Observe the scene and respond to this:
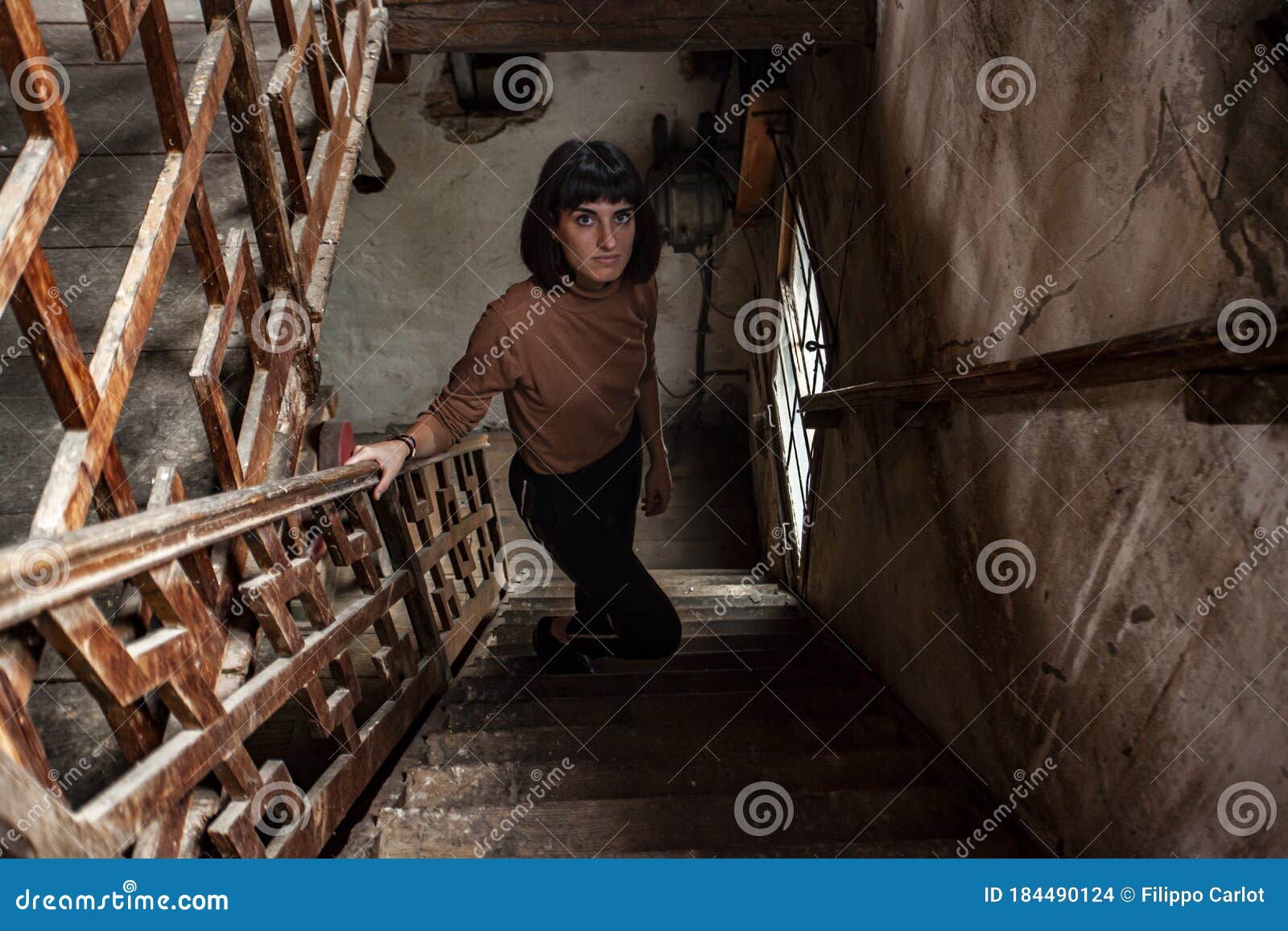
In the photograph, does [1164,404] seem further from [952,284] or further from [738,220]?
[738,220]

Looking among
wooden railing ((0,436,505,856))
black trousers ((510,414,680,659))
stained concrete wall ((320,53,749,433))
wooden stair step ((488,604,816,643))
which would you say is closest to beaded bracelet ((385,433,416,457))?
wooden railing ((0,436,505,856))

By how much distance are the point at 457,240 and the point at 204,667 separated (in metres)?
5.44

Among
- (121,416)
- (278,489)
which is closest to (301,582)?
(278,489)

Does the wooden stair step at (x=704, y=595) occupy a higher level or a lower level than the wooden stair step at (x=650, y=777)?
lower

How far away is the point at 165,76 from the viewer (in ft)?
4.97

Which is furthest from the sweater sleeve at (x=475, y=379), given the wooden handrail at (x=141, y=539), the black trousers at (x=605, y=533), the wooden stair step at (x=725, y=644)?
the wooden stair step at (x=725, y=644)

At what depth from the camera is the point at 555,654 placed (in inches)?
128

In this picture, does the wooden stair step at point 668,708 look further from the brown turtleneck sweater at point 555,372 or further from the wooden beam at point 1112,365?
the wooden beam at point 1112,365

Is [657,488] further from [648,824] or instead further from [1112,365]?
[1112,365]

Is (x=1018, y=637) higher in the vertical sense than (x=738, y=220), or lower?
lower

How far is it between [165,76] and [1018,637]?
2.25 meters

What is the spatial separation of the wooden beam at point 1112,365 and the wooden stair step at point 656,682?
137 cm

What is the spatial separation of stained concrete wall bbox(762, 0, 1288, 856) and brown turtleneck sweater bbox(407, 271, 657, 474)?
926mm

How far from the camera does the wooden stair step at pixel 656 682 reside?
2.96 meters
